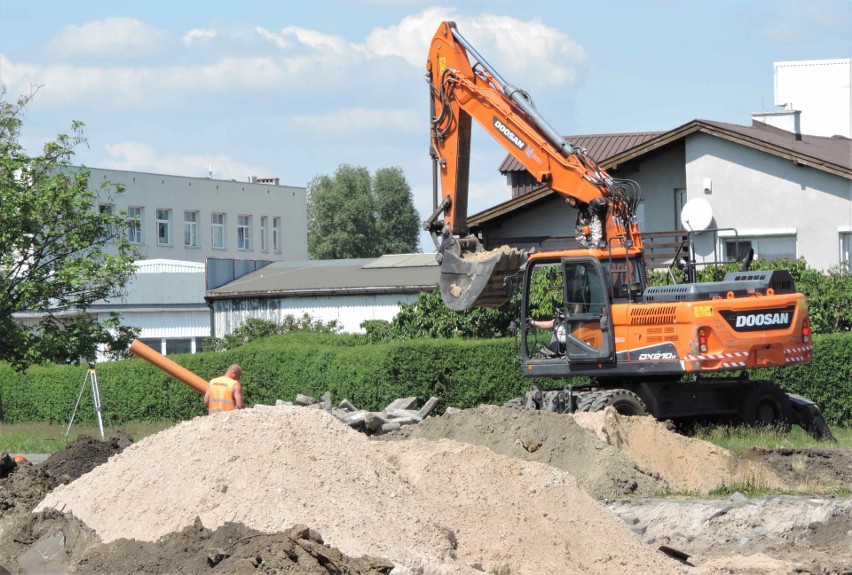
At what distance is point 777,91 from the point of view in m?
46.1

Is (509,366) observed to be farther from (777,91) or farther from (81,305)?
(777,91)

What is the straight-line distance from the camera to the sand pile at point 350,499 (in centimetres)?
1020

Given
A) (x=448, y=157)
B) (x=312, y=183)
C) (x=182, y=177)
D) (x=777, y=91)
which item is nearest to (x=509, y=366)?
(x=448, y=157)

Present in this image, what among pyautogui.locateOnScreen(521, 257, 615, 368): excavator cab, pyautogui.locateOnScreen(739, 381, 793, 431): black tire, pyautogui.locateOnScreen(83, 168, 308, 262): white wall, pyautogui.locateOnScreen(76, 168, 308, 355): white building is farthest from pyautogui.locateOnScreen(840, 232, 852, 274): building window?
pyautogui.locateOnScreen(83, 168, 308, 262): white wall

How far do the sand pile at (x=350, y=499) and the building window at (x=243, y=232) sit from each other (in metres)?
53.9

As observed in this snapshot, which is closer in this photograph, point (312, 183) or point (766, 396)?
point (766, 396)

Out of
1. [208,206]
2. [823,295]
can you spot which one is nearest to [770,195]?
[823,295]

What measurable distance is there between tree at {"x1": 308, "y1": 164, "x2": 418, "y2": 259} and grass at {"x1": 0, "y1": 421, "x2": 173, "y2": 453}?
1869 inches

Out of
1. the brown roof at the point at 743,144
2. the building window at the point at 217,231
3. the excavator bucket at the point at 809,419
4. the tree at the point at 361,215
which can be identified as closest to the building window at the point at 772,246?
the brown roof at the point at 743,144

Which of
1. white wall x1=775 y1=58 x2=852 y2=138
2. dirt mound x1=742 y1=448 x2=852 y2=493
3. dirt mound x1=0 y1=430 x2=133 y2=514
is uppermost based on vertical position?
white wall x1=775 y1=58 x2=852 y2=138

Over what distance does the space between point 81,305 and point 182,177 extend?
35.0 meters

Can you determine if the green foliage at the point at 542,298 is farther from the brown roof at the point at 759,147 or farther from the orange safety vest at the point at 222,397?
the orange safety vest at the point at 222,397

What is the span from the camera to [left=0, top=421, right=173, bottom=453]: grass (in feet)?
78.6

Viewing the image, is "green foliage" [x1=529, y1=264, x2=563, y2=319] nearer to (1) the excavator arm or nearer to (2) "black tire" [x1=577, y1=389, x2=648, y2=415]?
(1) the excavator arm
